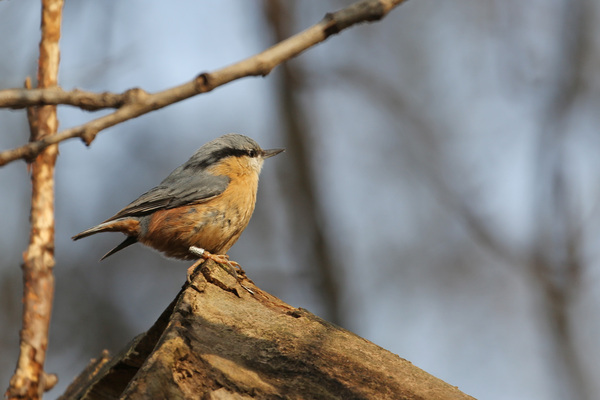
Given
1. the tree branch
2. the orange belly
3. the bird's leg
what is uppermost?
the orange belly

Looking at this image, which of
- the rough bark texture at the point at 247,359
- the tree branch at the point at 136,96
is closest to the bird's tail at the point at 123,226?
the rough bark texture at the point at 247,359

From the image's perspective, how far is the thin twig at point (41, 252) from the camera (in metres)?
3.10

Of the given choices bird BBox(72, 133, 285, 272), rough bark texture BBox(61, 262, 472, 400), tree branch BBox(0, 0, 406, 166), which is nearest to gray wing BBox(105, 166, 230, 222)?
bird BBox(72, 133, 285, 272)

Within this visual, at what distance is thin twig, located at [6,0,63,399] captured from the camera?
122 inches

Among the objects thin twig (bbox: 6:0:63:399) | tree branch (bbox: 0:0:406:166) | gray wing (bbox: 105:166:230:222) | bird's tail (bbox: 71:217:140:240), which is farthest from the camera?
gray wing (bbox: 105:166:230:222)

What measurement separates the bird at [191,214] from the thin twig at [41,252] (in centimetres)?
67

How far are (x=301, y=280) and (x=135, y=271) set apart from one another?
235 cm

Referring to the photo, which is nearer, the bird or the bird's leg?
the bird's leg

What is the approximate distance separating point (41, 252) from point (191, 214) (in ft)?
3.75

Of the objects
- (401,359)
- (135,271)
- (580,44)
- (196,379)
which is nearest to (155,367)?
(196,379)

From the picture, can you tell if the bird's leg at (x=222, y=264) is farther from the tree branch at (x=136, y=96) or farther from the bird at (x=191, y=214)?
the tree branch at (x=136, y=96)

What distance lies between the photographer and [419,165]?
859 cm

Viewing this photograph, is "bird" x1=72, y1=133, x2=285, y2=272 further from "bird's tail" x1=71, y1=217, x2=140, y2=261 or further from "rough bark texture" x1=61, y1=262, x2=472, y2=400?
"rough bark texture" x1=61, y1=262, x2=472, y2=400

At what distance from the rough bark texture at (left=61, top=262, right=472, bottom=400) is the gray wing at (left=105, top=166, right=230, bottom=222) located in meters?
1.29
